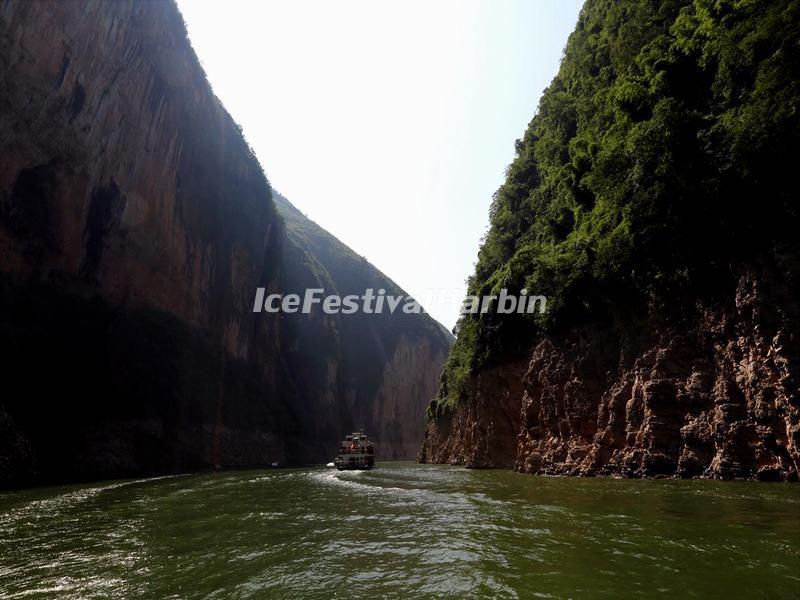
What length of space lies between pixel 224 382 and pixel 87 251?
2397 centimetres

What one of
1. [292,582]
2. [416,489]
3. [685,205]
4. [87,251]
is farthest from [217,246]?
[292,582]

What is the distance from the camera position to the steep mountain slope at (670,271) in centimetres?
1675

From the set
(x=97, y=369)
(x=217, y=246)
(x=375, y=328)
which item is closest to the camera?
(x=97, y=369)

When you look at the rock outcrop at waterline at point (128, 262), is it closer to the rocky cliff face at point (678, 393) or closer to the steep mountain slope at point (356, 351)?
the steep mountain slope at point (356, 351)

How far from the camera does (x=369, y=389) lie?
114 meters

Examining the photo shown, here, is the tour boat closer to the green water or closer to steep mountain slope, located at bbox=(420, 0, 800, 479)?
steep mountain slope, located at bbox=(420, 0, 800, 479)

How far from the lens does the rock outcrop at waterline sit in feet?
→ 108

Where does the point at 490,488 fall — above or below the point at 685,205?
below

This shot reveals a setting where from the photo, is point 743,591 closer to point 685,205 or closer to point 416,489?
point 416,489

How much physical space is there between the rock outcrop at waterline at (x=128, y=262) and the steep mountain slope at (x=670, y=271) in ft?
93.7

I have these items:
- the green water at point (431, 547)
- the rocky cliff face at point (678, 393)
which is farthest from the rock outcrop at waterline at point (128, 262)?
the rocky cliff face at point (678, 393)

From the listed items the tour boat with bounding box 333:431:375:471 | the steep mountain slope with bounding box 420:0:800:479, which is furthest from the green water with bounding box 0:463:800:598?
the tour boat with bounding box 333:431:375:471

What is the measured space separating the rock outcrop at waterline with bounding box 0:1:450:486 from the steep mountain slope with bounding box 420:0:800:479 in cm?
2856

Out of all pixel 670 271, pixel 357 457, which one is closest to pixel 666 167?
pixel 670 271
